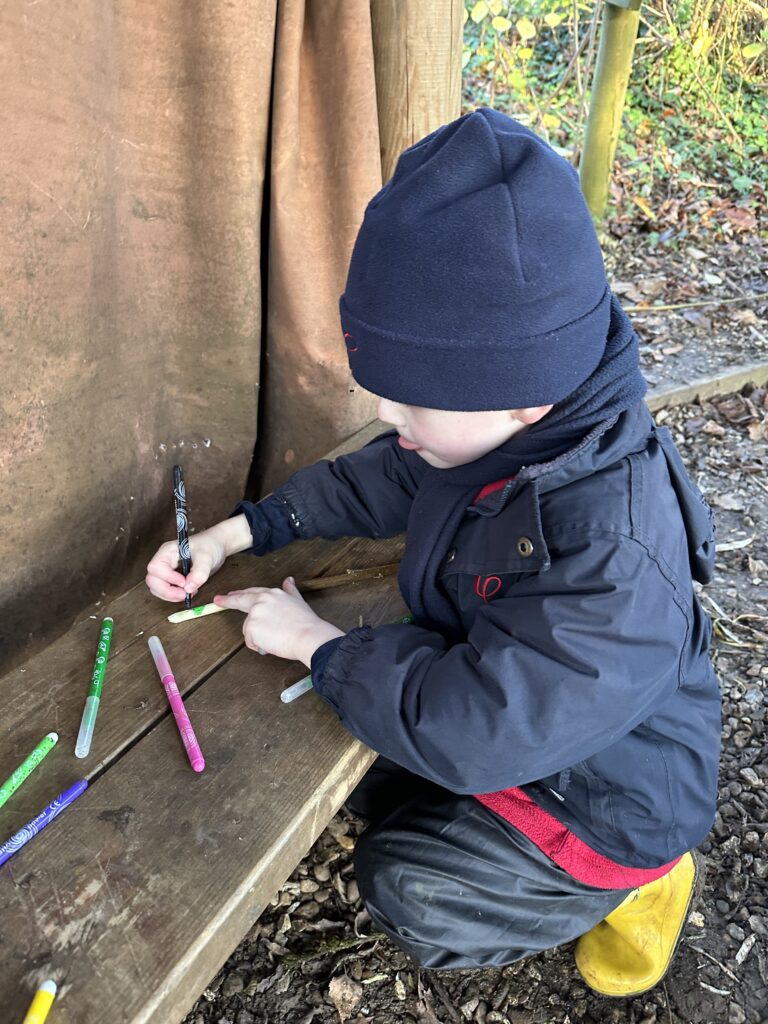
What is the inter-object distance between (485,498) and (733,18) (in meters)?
6.44

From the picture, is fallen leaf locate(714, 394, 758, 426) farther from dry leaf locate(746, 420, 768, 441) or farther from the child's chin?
the child's chin

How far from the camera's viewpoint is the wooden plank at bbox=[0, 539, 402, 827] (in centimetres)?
128

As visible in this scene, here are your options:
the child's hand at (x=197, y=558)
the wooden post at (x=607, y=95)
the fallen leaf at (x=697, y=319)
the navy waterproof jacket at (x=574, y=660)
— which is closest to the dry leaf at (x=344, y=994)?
the navy waterproof jacket at (x=574, y=660)

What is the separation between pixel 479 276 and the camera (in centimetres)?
113

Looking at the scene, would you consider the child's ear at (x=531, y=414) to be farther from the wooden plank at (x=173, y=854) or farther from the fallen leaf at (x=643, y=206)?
the fallen leaf at (x=643, y=206)

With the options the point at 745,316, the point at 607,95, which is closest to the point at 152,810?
the point at 745,316

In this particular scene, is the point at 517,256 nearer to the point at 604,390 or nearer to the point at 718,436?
the point at 604,390

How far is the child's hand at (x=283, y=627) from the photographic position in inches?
57.0

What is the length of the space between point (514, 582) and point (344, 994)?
110 centimetres

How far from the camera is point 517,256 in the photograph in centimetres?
113

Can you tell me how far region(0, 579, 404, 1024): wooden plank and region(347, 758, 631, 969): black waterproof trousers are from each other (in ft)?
1.19

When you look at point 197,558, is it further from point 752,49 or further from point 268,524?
point 752,49

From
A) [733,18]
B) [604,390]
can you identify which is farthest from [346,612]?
[733,18]

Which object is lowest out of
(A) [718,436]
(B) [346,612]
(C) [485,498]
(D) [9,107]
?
(A) [718,436]
